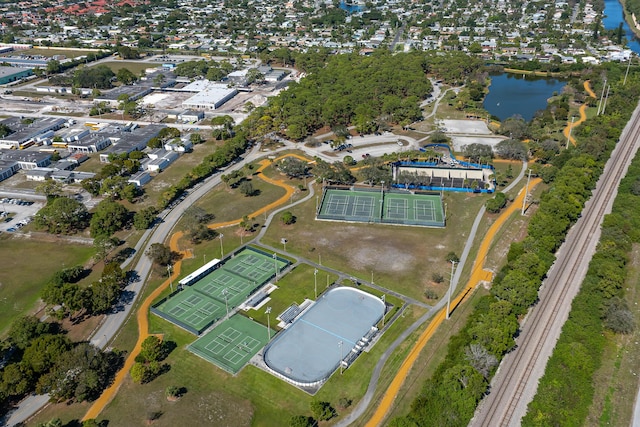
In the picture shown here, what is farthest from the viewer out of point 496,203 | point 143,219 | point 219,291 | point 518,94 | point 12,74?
point 12,74

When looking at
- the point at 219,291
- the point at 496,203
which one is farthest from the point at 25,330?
the point at 496,203

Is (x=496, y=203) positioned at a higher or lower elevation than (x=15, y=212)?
lower

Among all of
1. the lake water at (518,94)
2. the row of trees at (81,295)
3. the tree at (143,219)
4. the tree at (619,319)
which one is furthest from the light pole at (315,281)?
the lake water at (518,94)

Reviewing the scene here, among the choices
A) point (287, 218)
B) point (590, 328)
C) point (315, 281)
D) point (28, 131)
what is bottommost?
point (590, 328)

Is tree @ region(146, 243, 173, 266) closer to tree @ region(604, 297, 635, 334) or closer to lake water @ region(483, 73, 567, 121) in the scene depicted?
tree @ region(604, 297, 635, 334)

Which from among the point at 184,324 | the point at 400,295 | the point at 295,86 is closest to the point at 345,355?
the point at 400,295

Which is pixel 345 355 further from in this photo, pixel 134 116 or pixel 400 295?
pixel 134 116

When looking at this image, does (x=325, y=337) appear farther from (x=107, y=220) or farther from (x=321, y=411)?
(x=107, y=220)
